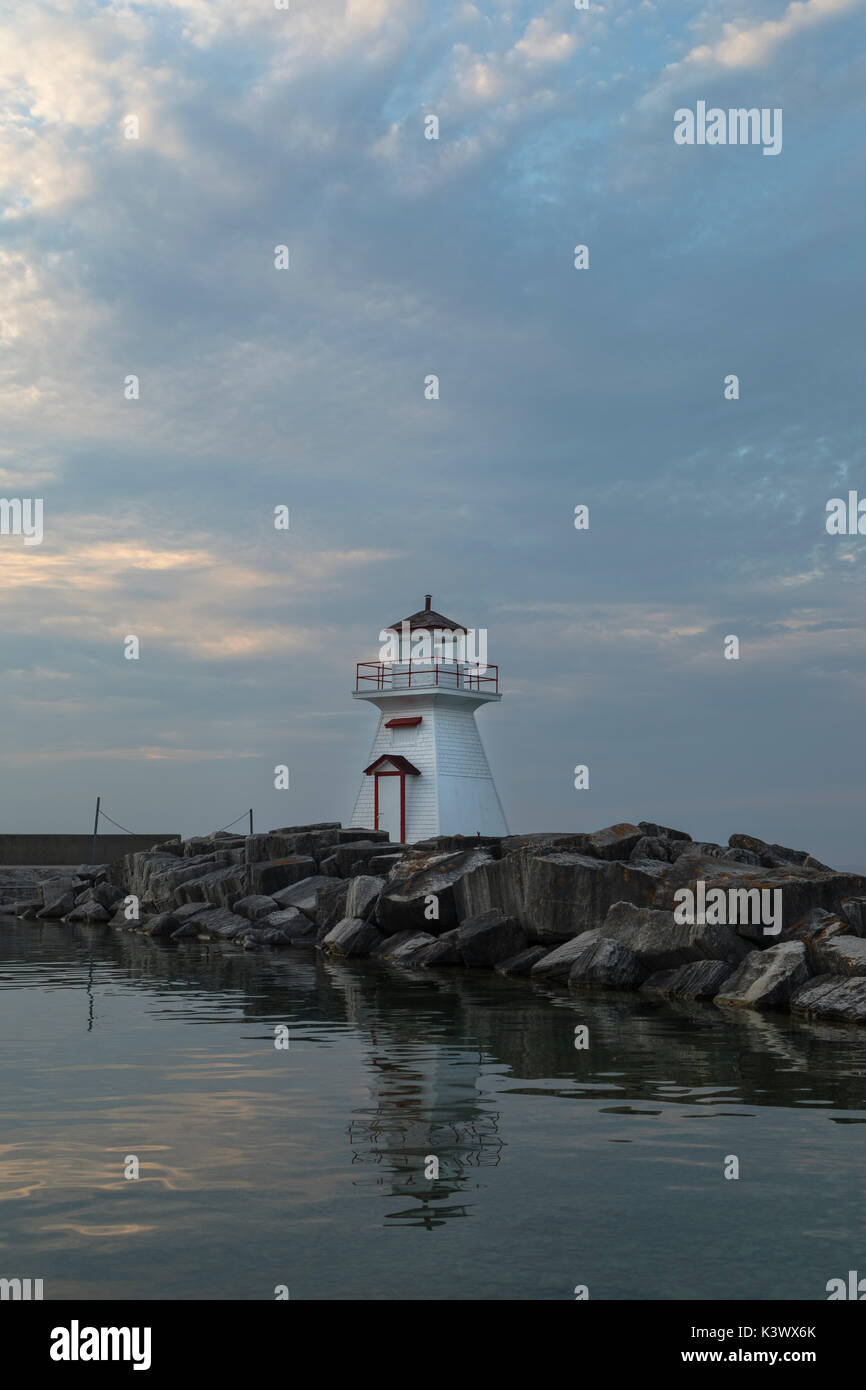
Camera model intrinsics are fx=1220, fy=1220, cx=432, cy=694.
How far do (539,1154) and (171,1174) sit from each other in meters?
2.11

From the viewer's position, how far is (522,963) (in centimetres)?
1662

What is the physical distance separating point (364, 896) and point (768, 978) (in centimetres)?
871

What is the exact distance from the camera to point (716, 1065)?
9953 millimetres

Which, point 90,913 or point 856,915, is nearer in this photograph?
point 856,915

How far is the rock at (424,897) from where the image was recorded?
1920cm

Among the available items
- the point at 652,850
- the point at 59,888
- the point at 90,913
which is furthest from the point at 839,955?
the point at 59,888

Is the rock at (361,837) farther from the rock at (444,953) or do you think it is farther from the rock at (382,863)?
the rock at (444,953)

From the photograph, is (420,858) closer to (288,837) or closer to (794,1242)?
(288,837)

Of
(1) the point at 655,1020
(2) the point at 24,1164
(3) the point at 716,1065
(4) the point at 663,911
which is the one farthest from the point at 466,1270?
(4) the point at 663,911

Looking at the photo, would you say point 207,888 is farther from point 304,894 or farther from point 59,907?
point 59,907

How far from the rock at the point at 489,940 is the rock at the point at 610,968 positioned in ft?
6.93

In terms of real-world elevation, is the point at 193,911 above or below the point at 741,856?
below

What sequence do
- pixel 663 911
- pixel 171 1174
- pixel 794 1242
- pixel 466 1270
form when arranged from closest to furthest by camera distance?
pixel 466 1270
pixel 794 1242
pixel 171 1174
pixel 663 911
